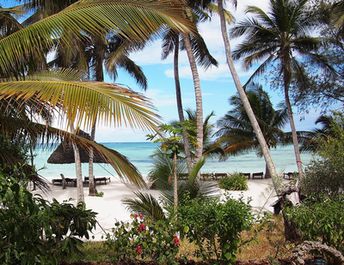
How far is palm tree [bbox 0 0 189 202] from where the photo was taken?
3.56 metres

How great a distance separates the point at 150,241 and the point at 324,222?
76.8 inches

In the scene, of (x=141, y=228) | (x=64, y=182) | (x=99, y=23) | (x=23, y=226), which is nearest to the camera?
(x=23, y=226)

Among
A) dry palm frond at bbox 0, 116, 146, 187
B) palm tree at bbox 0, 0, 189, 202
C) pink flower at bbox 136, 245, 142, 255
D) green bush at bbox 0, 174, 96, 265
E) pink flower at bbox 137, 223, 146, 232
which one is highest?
palm tree at bbox 0, 0, 189, 202

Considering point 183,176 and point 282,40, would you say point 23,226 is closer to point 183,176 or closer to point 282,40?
point 183,176

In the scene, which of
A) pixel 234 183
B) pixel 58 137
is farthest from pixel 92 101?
pixel 234 183

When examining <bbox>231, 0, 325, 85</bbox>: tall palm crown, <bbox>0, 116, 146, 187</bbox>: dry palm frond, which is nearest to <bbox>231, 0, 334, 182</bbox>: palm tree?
<bbox>231, 0, 325, 85</bbox>: tall palm crown

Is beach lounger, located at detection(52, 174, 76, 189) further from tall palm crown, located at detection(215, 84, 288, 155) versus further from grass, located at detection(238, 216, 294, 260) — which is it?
grass, located at detection(238, 216, 294, 260)

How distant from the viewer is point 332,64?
1914 centimetres

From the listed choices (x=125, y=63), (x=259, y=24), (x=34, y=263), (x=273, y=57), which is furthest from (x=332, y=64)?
(x=34, y=263)

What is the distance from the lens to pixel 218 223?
4.55m

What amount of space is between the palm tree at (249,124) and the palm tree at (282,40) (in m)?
6.37

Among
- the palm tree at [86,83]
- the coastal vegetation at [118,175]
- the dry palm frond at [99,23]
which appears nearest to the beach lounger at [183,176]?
the coastal vegetation at [118,175]

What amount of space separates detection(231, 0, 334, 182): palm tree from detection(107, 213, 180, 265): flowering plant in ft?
42.4

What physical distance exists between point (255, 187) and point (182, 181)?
1471 cm
